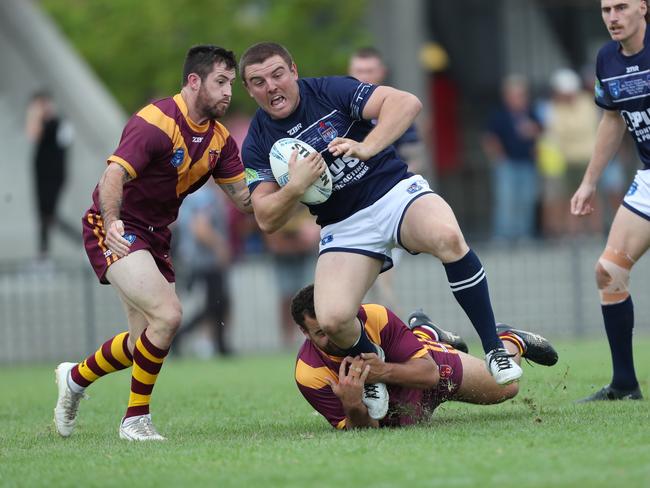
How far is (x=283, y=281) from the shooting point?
58.2ft

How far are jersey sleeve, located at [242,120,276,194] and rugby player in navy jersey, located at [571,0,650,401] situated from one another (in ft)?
7.33

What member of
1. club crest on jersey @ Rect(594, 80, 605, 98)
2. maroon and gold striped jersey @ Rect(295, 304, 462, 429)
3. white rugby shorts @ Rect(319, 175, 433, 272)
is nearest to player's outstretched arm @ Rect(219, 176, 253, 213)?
white rugby shorts @ Rect(319, 175, 433, 272)

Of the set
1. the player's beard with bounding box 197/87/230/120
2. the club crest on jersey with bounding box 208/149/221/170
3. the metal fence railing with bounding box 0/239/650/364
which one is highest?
the player's beard with bounding box 197/87/230/120

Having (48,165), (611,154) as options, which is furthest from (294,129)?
(48,165)

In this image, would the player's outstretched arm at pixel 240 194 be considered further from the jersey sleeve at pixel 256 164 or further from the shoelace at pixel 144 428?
the shoelace at pixel 144 428

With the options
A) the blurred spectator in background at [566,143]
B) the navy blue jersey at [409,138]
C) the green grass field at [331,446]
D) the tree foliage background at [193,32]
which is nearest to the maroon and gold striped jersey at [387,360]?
the green grass field at [331,446]

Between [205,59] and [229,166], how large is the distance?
0.80 meters

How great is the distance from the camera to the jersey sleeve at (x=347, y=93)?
325 inches

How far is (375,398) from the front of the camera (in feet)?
26.3

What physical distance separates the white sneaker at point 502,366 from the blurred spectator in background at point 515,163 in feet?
36.4

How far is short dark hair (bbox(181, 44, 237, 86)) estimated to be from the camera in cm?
830

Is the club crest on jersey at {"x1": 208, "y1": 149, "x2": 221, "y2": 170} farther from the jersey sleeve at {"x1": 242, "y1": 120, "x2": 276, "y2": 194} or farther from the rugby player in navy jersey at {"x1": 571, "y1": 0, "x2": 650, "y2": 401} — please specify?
the rugby player in navy jersey at {"x1": 571, "y1": 0, "x2": 650, "y2": 401}

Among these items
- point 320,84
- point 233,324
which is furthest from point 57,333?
point 320,84

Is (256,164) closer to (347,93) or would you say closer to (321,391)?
Result: (347,93)
